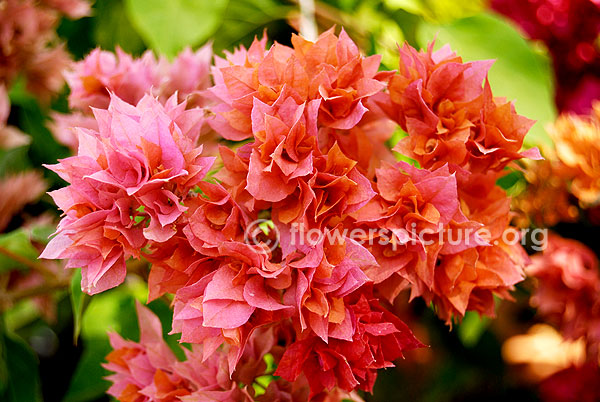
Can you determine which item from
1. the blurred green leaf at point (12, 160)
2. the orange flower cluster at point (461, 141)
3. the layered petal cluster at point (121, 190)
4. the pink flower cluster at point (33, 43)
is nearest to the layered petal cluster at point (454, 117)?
the orange flower cluster at point (461, 141)

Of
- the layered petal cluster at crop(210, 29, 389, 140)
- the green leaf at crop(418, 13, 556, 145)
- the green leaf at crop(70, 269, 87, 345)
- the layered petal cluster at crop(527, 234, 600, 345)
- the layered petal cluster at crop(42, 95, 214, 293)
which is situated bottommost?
the layered petal cluster at crop(527, 234, 600, 345)

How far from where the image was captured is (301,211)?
30cm

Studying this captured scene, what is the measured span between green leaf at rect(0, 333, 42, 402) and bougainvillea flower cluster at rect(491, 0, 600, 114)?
0.56 metres

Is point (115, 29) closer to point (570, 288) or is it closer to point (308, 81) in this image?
point (308, 81)

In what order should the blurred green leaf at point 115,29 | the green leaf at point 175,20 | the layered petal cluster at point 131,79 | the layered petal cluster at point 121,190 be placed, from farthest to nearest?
the blurred green leaf at point 115,29 → the green leaf at point 175,20 → the layered petal cluster at point 131,79 → the layered petal cluster at point 121,190

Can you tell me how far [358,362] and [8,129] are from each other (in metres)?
0.40

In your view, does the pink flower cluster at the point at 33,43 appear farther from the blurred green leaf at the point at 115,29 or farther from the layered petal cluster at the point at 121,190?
the layered petal cluster at the point at 121,190

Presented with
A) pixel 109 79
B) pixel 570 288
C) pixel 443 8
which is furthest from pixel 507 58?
pixel 109 79

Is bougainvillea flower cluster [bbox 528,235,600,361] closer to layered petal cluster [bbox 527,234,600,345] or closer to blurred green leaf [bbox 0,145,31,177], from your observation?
layered petal cluster [bbox 527,234,600,345]

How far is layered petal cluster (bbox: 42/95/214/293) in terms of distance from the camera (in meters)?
0.29

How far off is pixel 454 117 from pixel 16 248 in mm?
354

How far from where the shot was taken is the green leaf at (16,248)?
1.56 feet

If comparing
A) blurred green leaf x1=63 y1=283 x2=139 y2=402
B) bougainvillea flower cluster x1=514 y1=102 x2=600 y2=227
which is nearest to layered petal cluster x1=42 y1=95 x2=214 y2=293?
blurred green leaf x1=63 y1=283 x2=139 y2=402

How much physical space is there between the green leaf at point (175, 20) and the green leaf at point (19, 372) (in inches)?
11.4
